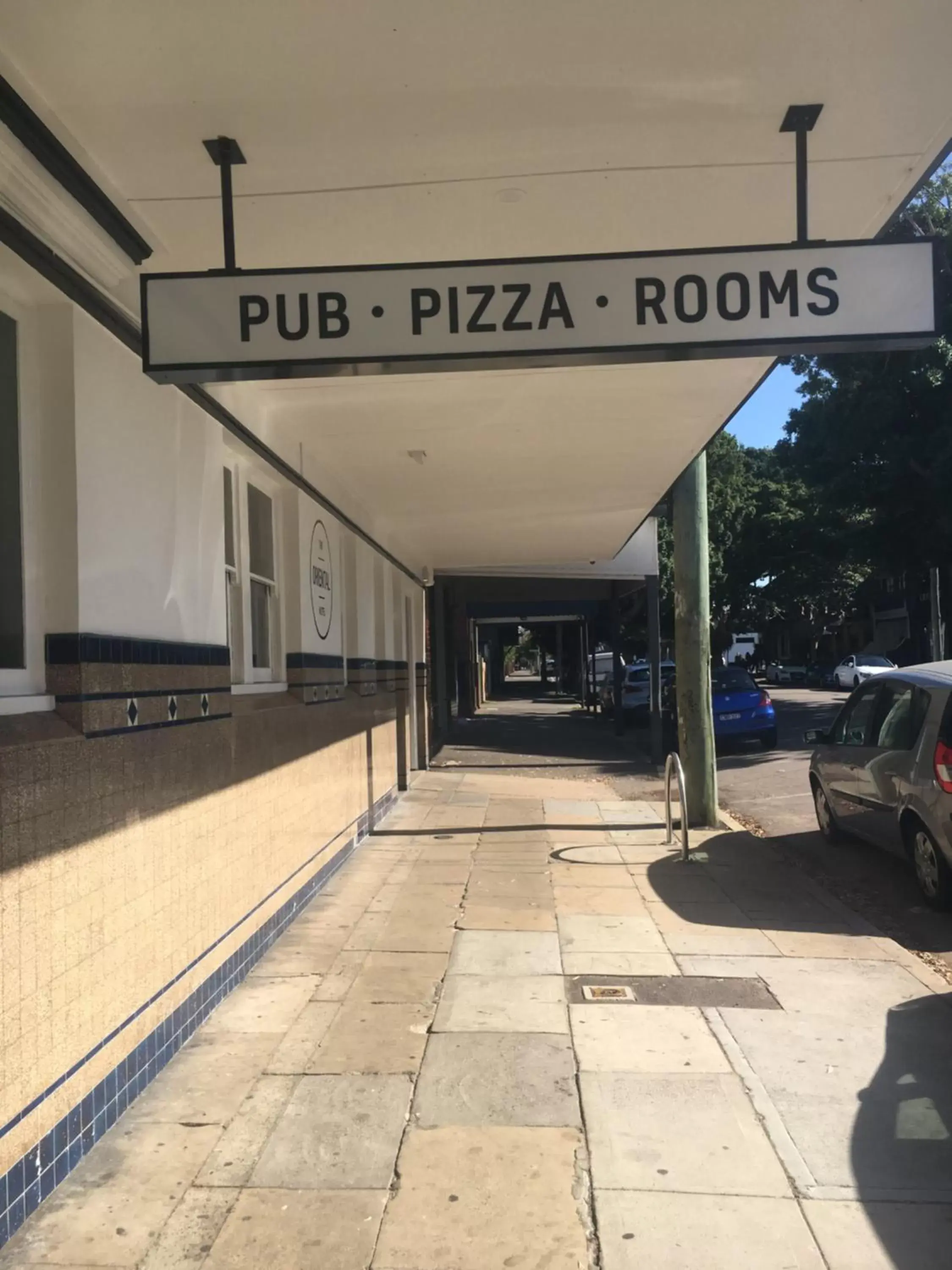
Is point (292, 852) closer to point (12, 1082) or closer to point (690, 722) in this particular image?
point (12, 1082)

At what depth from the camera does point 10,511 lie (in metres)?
3.70

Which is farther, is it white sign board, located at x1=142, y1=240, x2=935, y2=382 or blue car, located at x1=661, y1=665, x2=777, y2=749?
blue car, located at x1=661, y1=665, x2=777, y2=749

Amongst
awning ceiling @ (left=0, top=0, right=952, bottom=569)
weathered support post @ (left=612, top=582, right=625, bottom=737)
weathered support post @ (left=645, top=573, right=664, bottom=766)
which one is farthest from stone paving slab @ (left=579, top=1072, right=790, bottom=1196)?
weathered support post @ (left=612, top=582, right=625, bottom=737)

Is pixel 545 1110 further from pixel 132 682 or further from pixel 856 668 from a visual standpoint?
pixel 856 668

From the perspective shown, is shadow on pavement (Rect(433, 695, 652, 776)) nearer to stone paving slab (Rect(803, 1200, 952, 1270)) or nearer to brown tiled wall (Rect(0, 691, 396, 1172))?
brown tiled wall (Rect(0, 691, 396, 1172))

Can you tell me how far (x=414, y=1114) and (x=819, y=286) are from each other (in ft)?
11.0

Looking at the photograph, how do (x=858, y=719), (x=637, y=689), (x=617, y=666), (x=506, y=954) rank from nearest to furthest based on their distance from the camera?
(x=506, y=954) < (x=858, y=719) < (x=617, y=666) < (x=637, y=689)

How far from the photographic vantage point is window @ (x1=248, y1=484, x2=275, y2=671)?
22.5 feet

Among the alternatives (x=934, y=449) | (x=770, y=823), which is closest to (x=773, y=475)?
(x=934, y=449)

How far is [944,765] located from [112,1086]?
5423mm

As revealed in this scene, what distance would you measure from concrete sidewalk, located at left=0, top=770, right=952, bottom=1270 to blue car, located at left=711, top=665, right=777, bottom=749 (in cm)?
1112

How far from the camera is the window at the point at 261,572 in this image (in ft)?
22.5

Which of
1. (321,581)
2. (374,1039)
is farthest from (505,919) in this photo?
(321,581)

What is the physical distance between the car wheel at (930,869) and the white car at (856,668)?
101 ft
